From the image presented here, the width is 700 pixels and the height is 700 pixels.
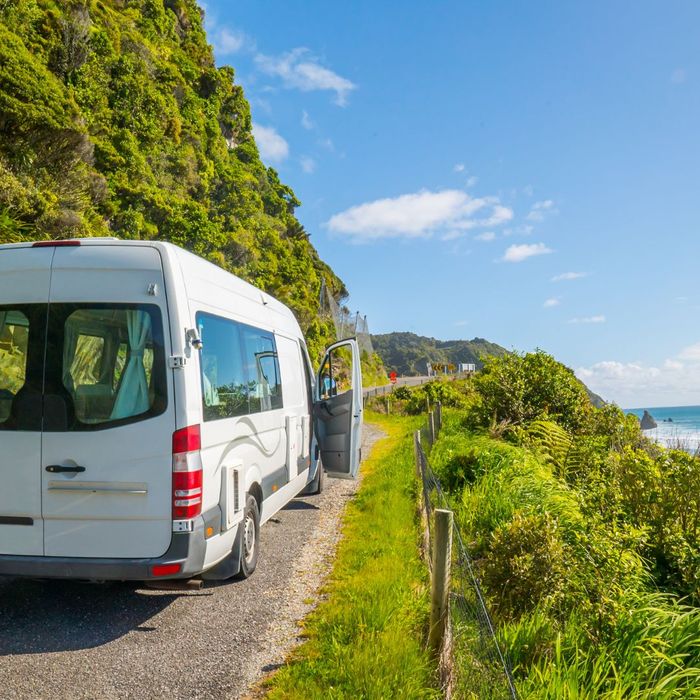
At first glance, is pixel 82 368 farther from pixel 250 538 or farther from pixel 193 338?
pixel 250 538

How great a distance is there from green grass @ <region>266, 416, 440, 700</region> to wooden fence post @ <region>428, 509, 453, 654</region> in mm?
159

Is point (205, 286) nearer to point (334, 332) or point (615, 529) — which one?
point (615, 529)

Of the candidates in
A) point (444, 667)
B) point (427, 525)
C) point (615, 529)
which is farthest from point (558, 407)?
point (444, 667)

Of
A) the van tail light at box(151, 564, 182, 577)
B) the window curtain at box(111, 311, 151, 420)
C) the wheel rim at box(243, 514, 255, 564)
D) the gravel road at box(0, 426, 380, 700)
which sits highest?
the window curtain at box(111, 311, 151, 420)

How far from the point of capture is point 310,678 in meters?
3.54

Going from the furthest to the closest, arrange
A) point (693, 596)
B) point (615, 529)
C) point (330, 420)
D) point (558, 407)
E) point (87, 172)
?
point (87, 172) < point (558, 407) < point (330, 420) < point (693, 596) < point (615, 529)

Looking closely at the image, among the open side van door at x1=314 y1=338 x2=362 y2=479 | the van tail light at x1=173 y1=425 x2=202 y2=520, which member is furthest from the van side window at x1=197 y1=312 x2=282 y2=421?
the open side van door at x1=314 y1=338 x2=362 y2=479

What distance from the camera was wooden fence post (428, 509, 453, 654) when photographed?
3.50 meters

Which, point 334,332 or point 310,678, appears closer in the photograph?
point 310,678

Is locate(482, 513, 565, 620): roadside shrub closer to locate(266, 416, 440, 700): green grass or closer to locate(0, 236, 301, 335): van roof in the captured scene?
locate(266, 416, 440, 700): green grass

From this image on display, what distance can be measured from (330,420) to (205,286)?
13.9ft

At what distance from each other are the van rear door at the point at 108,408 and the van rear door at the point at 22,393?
8 centimetres

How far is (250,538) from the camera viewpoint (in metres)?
5.64

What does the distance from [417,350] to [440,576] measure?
139 m
